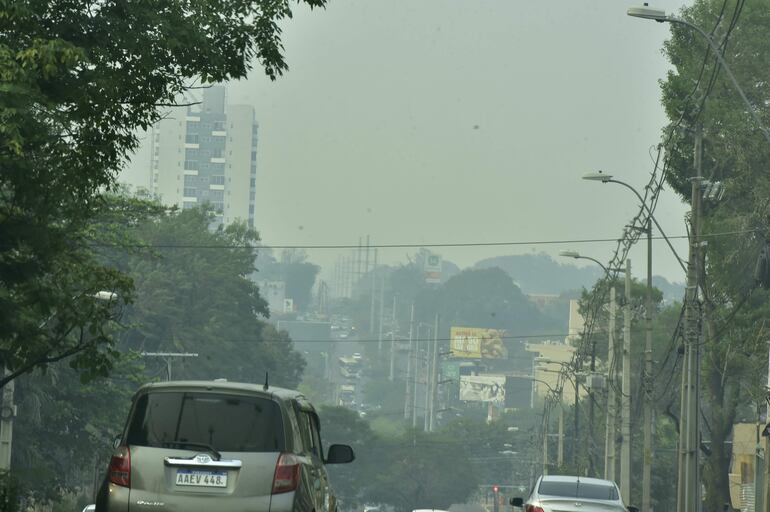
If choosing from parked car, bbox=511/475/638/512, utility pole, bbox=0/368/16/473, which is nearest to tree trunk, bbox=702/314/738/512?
utility pole, bbox=0/368/16/473

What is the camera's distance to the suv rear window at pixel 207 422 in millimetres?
12898

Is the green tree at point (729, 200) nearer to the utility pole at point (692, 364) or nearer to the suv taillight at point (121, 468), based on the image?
the utility pole at point (692, 364)

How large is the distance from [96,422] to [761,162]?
21.6 meters

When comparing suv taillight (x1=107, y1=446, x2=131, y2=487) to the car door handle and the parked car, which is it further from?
the parked car

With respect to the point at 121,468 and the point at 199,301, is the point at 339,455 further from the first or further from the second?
the point at 199,301

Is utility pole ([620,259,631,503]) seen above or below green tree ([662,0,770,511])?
below

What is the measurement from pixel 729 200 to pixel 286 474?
3821cm

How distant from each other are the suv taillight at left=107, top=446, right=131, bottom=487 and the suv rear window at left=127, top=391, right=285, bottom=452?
0.38ft

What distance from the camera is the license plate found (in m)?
12.7

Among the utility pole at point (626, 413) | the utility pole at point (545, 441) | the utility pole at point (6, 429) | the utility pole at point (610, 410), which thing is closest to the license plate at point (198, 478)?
the utility pole at point (6, 429)

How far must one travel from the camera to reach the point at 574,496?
2231cm

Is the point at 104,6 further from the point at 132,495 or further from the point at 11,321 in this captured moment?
the point at 132,495

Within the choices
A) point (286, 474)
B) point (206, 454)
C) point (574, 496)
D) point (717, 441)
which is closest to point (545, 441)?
point (717, 441)

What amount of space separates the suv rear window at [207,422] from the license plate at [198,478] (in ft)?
0.68
